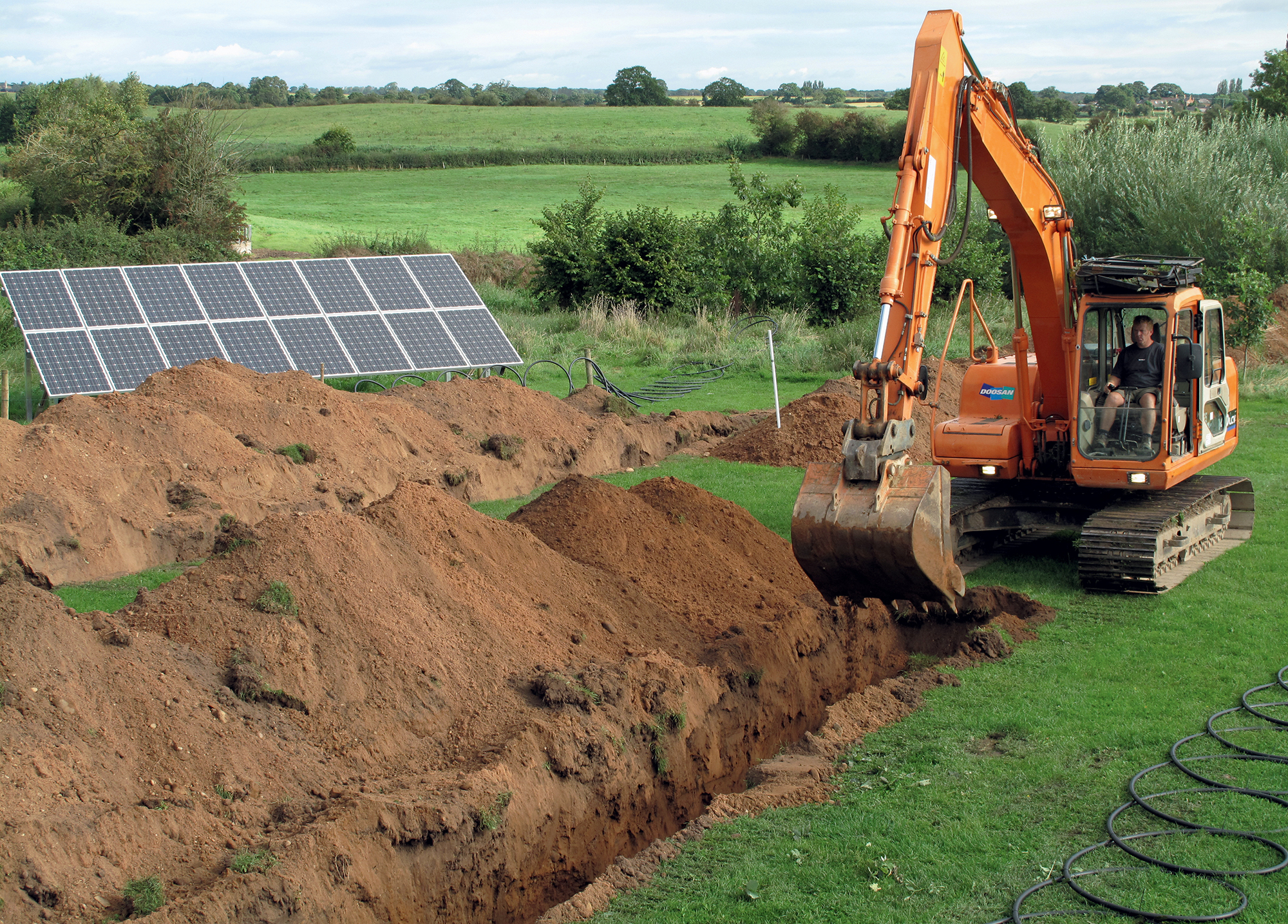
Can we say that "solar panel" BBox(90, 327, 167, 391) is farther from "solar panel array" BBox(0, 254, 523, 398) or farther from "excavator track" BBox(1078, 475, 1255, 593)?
"excavator track" BBox(1078, 475, 1255, 593)

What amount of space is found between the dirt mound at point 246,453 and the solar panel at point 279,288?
3.50 metres

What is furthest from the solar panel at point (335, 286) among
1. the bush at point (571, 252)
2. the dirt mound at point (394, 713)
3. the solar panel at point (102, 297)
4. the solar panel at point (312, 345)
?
the dirt mound at point (394, 713)

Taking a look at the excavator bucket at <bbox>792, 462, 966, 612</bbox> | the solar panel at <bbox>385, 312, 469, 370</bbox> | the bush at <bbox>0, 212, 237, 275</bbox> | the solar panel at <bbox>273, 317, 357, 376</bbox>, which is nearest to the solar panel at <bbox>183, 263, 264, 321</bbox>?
the solar panel at <bbox>273, 317, 357, 376</bbox>

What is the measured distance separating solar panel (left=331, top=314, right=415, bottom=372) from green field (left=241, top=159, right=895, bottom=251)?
2012cm

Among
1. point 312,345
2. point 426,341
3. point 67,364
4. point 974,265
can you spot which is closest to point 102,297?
point 67,364

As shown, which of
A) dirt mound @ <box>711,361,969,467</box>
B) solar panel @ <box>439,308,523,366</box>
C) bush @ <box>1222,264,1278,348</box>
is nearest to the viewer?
dirt mound @ <box>711,361,969,467</box>

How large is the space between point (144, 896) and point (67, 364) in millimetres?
12989

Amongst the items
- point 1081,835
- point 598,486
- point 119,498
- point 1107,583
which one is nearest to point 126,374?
point 119,498

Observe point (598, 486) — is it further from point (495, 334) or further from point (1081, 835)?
point (495, 334)

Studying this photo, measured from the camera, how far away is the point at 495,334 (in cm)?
2000

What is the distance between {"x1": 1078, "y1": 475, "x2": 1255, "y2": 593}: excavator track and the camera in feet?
33.7

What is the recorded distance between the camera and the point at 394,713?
24.7 feet

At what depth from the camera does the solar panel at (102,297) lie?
1742cm

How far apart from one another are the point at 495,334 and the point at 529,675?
1260 cm
